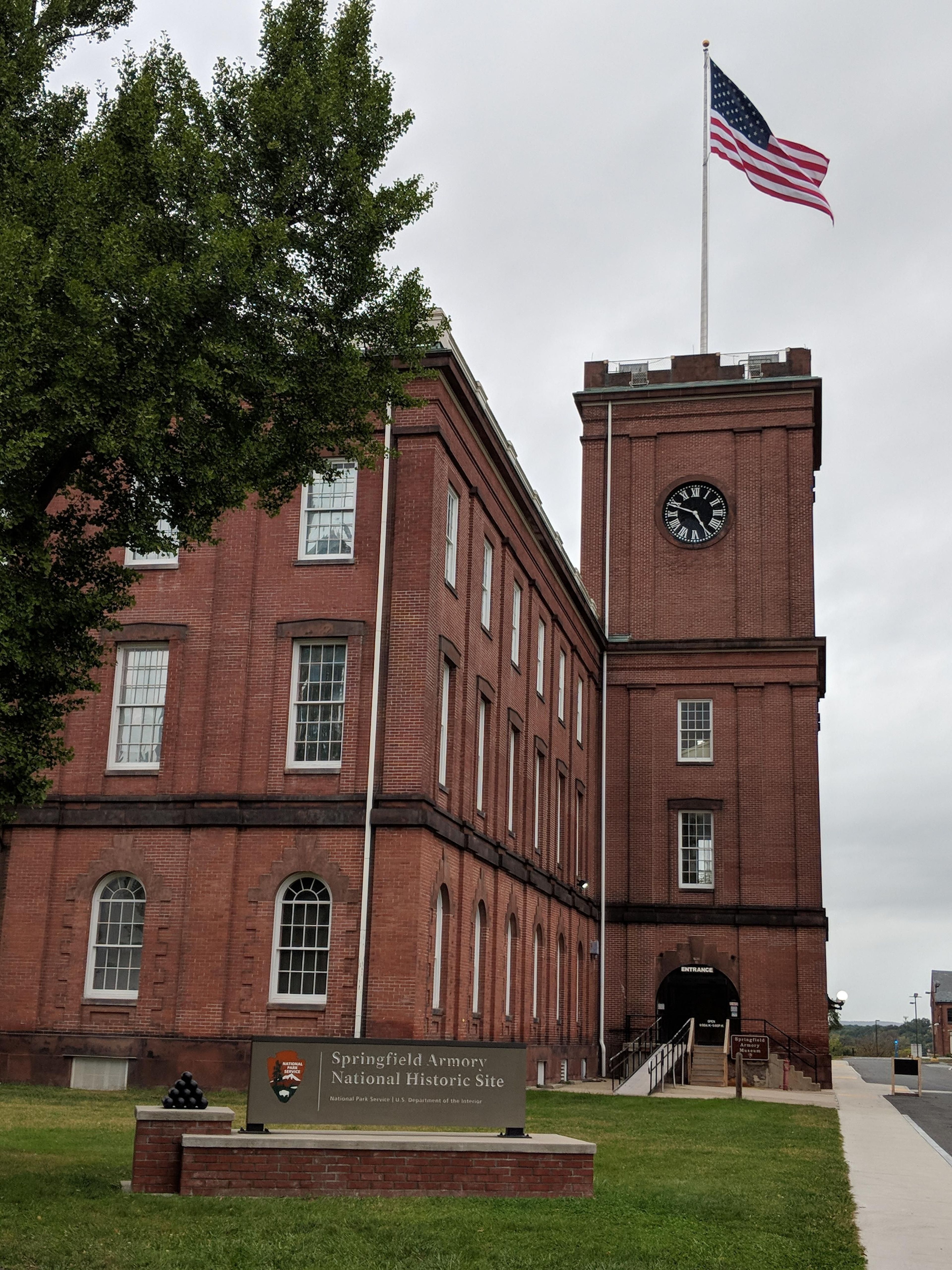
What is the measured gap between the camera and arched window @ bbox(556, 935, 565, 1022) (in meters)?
37.1

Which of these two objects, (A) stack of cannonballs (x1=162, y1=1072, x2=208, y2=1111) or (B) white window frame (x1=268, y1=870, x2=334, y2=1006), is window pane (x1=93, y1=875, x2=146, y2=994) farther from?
(A) stack of cannonballs (x1=162, y1=1072, x2=208, y2=1111)

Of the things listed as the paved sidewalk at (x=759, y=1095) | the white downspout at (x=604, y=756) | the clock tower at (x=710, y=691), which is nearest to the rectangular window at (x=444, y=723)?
the paved sidewalk at (x=759, y=1095)

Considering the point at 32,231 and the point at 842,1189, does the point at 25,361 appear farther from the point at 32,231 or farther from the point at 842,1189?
the point at 842,1189

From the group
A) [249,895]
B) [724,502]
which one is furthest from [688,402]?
[249,895]

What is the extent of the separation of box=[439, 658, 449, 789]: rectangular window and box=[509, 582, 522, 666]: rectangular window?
18.8ft

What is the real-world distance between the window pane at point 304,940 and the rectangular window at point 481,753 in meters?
5.50

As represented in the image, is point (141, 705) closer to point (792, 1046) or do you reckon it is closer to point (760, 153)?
point (792, 1046)

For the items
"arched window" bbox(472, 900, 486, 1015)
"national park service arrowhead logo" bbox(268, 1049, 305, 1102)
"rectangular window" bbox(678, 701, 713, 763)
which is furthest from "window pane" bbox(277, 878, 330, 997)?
"rectangular window" bbox(678, 701, 713, 763)

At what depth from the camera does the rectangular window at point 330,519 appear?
25.9m

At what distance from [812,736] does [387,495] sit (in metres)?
22.0

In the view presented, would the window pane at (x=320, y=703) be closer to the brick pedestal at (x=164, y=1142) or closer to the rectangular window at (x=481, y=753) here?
the rectangular window at (x=481, y=753)

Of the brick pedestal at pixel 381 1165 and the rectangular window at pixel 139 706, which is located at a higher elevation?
the rectangular window at pixel 139 706

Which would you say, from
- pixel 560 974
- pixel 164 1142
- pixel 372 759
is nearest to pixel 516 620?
pixel 372 759

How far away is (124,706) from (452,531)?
23.4 feet
